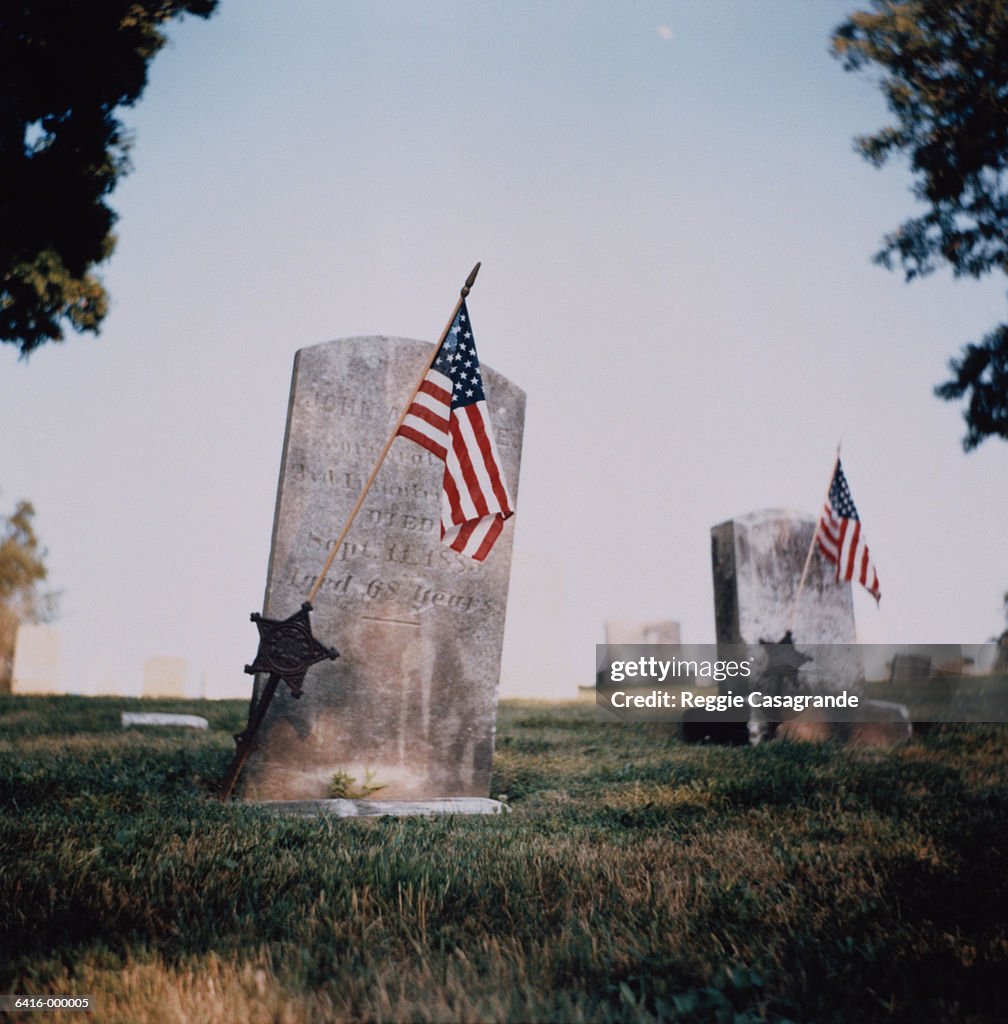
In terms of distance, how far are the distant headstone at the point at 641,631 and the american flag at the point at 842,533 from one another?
10698 mm

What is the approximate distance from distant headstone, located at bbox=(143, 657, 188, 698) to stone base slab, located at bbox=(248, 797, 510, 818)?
1296 centimetres

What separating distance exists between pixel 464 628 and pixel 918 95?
892cm

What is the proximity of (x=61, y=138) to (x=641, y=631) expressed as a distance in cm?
1413

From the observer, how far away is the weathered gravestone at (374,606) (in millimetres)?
5082

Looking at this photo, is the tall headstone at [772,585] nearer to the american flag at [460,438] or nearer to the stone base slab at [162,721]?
the american flag at [460,438]

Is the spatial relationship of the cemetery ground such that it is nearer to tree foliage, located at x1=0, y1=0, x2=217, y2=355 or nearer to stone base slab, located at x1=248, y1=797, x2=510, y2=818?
stone base slab, located at x1=248, y1=797, x2=510, y2=818

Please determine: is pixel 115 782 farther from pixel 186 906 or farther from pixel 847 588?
pixel 847 588

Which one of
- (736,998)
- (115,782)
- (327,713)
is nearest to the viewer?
(736,998)

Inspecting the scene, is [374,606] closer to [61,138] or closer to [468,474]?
[468,474]

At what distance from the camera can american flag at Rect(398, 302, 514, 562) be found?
4773 millimetres

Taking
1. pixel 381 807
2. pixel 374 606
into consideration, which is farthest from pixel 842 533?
pixel 381 807

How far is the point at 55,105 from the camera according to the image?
9.44 metres

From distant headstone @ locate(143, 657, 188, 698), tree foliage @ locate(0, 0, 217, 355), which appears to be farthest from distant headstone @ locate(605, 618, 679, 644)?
tree foliage @ locate(0, 0, 217, 355)

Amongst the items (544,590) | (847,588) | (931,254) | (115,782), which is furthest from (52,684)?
(931,254)
